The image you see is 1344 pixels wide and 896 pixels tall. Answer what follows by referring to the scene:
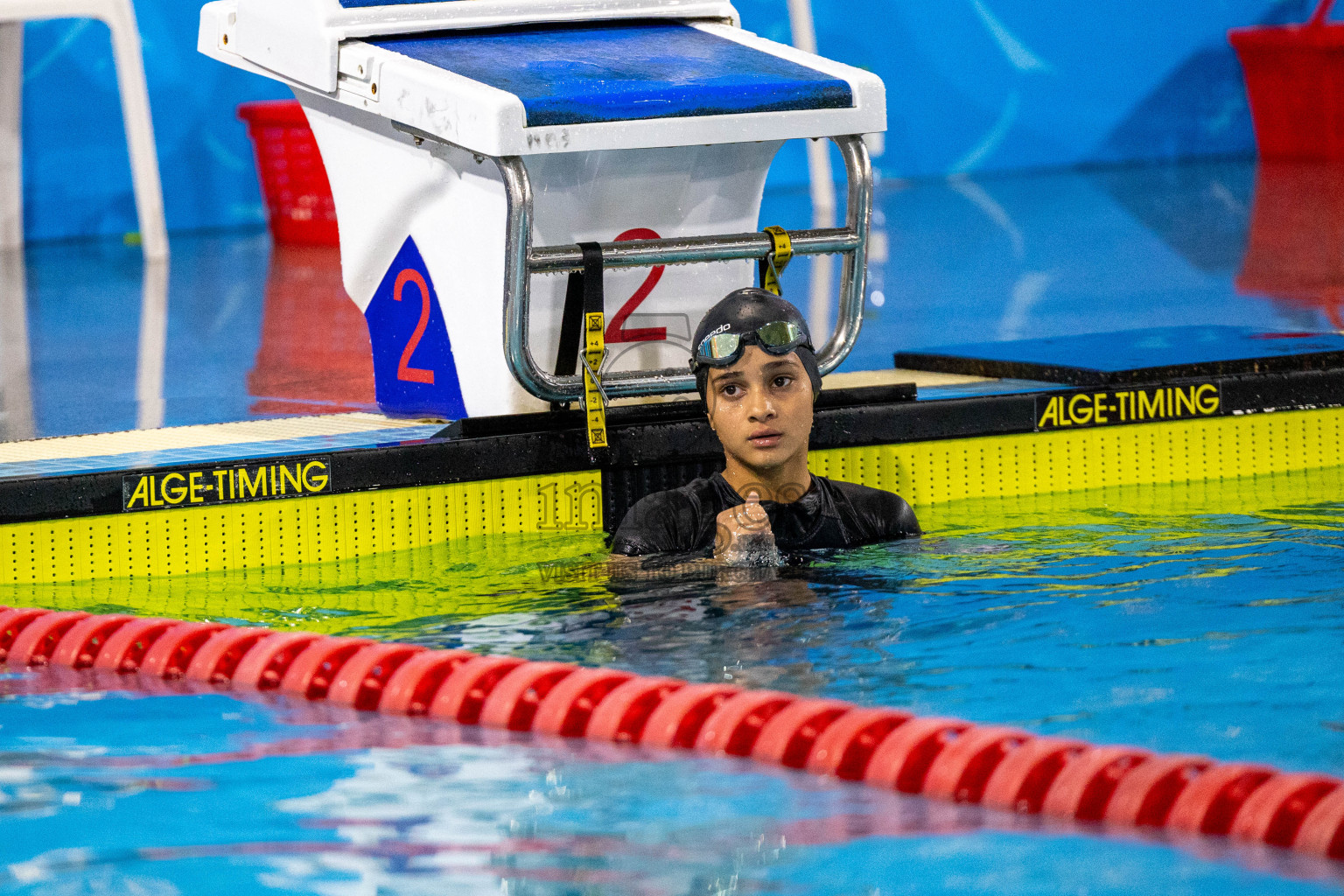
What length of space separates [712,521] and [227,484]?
3.85 ft

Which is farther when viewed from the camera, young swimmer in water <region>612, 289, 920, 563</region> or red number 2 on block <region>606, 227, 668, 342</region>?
red number 2 on block <region>606, 227, 668, 342</region>

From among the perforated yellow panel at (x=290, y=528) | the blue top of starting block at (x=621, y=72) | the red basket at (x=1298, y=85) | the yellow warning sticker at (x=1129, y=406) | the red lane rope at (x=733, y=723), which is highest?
the red basket at (x=1298, y=85)

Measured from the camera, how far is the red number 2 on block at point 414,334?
5.13m

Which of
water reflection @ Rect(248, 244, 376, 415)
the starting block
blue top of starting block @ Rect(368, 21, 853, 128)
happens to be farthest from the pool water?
water reflection @ Rect(248, 244, 376, 415)

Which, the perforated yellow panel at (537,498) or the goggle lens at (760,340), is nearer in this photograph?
the goggle lens at (760,340)

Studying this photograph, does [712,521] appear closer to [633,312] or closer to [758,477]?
[758,477]

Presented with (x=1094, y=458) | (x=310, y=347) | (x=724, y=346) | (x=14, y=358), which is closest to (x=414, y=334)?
(x=724, y=346)

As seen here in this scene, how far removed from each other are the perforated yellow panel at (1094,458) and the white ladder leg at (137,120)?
6.37 metres

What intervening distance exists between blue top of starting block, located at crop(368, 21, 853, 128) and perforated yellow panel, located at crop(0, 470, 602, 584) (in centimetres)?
97

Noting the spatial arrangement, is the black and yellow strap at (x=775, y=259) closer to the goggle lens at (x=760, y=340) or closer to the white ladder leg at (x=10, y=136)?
the goggle lens at (x=760, y=340)

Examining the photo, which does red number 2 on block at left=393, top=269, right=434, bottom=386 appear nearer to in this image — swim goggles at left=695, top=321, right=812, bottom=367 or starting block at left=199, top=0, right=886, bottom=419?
starting block at left=199, top=0, right=886, bottom=419

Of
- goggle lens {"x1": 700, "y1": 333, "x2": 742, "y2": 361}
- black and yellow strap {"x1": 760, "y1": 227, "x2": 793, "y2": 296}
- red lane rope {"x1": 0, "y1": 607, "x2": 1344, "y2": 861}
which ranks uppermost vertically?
black and yellow strap {"x1": 760, "y1": 227, "x2": 793, "y2": 296}

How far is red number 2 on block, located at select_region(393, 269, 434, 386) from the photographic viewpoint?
5133 mm

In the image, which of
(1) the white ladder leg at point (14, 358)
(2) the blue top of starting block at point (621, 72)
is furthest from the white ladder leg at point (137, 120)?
(2) the blue top of starting block at point (621, 72)
